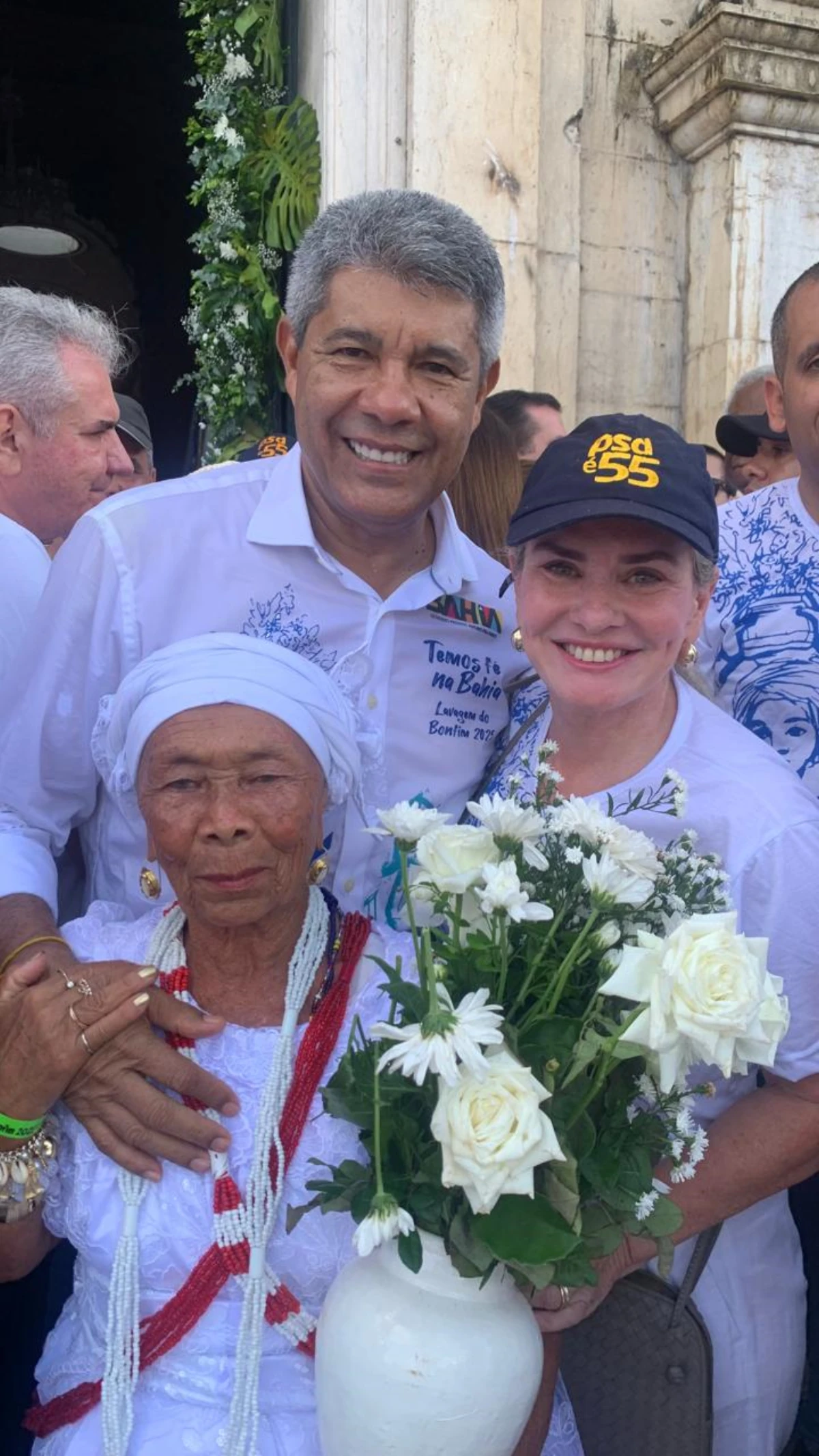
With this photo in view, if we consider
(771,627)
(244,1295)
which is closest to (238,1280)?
(244,1295)

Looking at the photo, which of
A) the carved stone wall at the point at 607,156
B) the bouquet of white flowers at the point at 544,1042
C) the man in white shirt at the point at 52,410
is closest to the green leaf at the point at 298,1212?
the bouquet of white flowers at the point at 544,1042

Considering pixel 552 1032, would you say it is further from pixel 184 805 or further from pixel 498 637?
pixel 498 637

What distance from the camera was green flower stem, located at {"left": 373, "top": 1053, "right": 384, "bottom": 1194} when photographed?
1.57 meters

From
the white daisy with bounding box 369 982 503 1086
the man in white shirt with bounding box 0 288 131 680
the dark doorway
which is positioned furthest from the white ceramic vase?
the dark doorway

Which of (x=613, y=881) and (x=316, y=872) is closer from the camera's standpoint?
(x=613, y=881)

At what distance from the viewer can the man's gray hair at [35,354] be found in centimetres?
375

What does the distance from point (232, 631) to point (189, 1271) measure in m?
1.17

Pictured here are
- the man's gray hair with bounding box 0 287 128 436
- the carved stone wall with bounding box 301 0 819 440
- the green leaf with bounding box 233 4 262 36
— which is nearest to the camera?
the man's gray hair with bounding box 0 287 128 436

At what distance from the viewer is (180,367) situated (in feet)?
36.6

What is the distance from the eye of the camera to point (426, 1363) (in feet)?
5.07

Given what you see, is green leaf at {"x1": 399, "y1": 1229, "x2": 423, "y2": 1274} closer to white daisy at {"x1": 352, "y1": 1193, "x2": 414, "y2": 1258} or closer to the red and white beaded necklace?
white daisy at {"x1": 352, "y1": 1193, "x2": 414, "y2": 1258}

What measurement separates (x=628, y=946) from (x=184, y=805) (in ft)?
2.59

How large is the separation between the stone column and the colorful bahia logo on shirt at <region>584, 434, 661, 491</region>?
3.87 metres

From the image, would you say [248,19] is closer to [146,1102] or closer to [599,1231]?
[146,1102]
